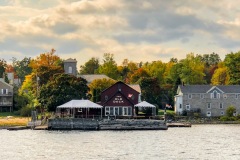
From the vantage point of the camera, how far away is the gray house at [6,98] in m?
129

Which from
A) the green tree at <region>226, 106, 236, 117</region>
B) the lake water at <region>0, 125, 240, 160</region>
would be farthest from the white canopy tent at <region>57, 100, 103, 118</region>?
the green tree at <region>226, 106, 236, 117</region>

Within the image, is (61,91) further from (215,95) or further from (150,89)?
(215,95)

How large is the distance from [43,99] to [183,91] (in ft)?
109

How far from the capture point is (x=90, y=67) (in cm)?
19225

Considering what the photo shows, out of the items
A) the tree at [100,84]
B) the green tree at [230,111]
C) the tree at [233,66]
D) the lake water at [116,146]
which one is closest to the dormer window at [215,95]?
the green tree at [230,111]

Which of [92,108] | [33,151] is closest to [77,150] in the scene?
[33,151]

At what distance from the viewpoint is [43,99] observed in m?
107

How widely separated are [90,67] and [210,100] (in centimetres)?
7096

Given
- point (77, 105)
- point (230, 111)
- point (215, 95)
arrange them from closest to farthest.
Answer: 1. point (77, 105)
2. point (230, 111)
3. point (215, 95)

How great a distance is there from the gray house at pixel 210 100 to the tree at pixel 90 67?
65842 mm

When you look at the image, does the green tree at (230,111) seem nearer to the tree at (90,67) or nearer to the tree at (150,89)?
the tree at (150,89)

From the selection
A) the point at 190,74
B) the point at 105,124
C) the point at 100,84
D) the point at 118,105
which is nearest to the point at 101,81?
the point at 100,84

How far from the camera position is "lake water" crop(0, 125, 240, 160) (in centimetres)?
5469

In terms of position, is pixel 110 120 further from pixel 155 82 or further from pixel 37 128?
pixel 155 82
